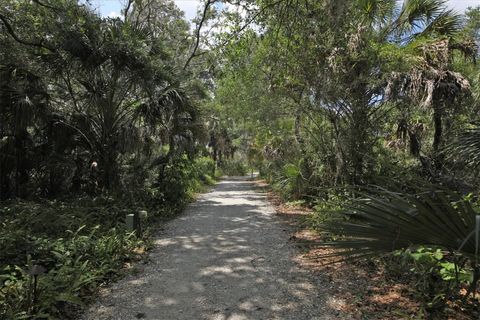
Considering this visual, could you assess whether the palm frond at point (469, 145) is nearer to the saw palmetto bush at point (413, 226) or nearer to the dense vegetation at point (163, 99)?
Result: the dense vegetation at point (163, 99)

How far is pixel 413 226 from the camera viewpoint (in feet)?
5.65

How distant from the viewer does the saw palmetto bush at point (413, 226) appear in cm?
164

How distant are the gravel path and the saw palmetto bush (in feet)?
7.09

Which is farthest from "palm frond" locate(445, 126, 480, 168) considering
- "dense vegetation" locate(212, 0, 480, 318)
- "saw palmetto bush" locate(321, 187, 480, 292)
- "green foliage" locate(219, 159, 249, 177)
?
"green foliage" locate(219, 159, 249, 177)

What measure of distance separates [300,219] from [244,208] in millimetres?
2676

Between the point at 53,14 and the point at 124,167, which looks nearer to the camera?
the point at 53,14

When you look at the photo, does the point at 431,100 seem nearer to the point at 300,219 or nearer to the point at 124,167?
the point at 300,219

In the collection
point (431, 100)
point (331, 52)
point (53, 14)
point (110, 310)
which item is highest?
point (53, 14)

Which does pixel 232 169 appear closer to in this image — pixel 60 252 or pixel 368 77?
pixel 368 77

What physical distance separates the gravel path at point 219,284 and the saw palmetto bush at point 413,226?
2.16 metres

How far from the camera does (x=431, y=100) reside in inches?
274

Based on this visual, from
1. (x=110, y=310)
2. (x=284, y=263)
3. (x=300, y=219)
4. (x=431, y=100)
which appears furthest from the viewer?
(x=300, y=219)

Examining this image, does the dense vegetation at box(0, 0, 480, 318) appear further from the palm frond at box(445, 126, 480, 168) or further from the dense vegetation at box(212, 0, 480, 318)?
the palm frond at box(445, 126, 480, 168)

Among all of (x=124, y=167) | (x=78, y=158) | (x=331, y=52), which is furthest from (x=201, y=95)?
(x=331, y=52)
